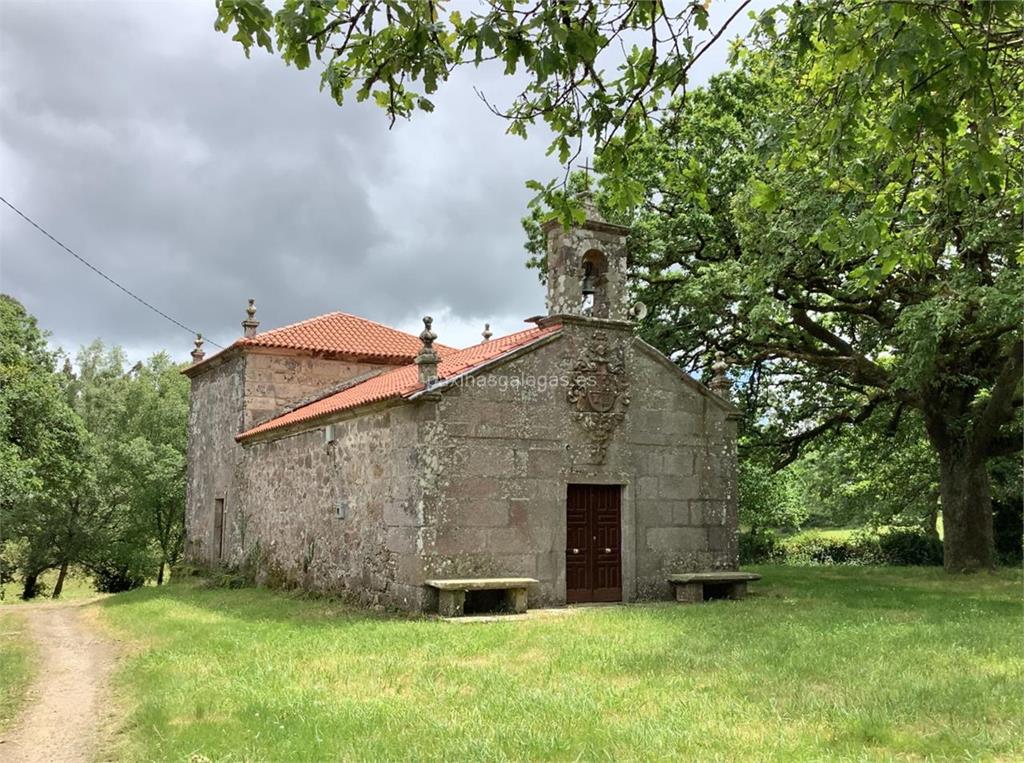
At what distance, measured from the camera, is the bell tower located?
13914mm

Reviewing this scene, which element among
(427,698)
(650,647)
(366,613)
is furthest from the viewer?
(366,613)

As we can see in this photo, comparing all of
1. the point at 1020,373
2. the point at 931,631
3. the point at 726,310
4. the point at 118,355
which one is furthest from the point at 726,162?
the point at 118,355

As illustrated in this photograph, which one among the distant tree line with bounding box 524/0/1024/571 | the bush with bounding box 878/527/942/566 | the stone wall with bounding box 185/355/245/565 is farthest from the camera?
the bush with bounding box 878/527/942/566

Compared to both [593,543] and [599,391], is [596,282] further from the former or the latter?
[593,543]

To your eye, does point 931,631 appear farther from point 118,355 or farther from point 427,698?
point 118,355

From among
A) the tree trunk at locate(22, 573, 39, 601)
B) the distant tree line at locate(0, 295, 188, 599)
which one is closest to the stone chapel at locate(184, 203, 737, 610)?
the distant tree line at locate(0, 295, 188, 599)

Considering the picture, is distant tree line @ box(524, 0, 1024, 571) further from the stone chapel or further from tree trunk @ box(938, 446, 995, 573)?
the stone chapel

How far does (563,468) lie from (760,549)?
65.7ft

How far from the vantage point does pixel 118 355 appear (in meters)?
48.4

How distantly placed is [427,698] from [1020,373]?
546 inches

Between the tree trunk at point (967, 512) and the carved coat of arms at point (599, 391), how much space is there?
9229mm

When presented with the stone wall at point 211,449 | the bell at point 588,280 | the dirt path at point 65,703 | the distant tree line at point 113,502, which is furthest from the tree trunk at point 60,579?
the bell at point 588,280

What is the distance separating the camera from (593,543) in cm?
1383

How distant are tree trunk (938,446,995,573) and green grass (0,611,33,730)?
1759 cm
